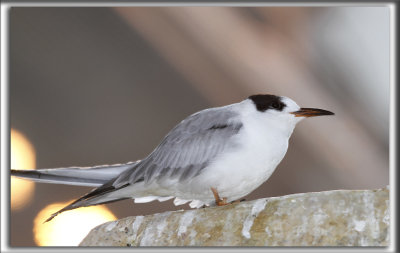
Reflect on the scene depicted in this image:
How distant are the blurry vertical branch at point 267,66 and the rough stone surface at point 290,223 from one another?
0.54 m

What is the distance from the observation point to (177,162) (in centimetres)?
258

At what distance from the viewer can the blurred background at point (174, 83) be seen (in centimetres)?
270

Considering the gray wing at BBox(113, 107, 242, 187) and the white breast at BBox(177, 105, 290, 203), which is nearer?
the white breast at BBox(177, 105, 290, 203)

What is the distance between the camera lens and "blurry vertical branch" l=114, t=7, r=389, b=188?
2816mm

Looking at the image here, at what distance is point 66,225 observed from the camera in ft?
8.87

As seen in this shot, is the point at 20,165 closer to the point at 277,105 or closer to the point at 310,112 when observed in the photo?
the point at 277,105

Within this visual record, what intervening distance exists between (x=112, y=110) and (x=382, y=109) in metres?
1.40

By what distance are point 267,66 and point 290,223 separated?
985mm

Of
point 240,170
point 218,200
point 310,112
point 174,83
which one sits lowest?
point 218,200

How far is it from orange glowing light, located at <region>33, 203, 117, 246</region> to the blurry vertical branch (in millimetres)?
901

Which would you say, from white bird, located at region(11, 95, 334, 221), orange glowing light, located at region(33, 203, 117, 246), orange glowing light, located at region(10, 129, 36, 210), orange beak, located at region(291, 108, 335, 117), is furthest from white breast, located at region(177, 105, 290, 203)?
orange glowing light, located at region(10, 129, 36, 210)

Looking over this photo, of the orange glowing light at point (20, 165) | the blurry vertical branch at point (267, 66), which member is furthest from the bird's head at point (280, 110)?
the orange glowing light at point (20, 165)

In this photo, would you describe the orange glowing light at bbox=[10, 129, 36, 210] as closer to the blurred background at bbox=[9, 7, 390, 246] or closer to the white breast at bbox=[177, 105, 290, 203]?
the blurred background at bbox=[9, 7, 390, 246]

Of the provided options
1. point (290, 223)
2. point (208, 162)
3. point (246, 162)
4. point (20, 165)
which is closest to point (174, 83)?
point (208, 162)
